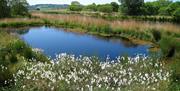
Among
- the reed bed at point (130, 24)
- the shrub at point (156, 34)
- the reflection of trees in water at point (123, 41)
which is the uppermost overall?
the reed bed at point (130, 24)

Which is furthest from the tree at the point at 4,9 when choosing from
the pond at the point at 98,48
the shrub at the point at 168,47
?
the shrub at the point at 168,47

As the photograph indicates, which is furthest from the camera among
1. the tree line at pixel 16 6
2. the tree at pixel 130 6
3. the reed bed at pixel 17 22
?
the tree at pixel 130 6

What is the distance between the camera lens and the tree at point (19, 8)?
40.9 m

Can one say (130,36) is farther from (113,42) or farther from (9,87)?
(9,87)

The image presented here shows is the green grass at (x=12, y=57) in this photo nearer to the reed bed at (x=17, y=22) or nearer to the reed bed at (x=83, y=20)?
the reed bed at (x=83, y=20)

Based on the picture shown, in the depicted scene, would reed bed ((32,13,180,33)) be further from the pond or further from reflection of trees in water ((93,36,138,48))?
the pond

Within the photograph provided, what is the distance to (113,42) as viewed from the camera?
20.9 m

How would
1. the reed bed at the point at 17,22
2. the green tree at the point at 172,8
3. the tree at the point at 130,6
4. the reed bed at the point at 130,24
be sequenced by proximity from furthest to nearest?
1. the green tree at the point at 172,8
2. the tree at the point at 130,6
3. the reed bed at the point at 17,22
4. the reed bed at the point at 130,24

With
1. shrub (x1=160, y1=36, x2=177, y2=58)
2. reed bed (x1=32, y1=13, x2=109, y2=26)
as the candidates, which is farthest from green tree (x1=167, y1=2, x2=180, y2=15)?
shrub (x1=160, y1=36, x2=177, y2=58)

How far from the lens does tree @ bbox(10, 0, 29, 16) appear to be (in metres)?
40.9

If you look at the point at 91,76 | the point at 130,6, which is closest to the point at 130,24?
the point at 91,76

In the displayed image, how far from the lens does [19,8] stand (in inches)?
1639

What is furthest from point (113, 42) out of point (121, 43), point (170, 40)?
point (170, 40)

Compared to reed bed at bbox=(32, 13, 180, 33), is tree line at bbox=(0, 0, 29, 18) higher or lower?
higher
